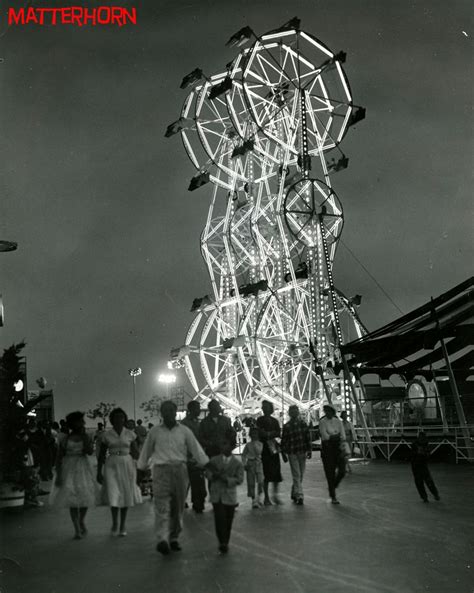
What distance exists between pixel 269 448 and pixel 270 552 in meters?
4.84

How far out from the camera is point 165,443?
7.95 metres

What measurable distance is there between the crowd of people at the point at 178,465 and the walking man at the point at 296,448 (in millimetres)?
17

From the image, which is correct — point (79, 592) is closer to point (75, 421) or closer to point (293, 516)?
point (75, 421)

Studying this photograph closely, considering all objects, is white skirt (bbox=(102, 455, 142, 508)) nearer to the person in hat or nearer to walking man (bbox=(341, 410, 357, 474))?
the person in hat

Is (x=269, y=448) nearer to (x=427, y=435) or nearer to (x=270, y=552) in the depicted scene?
(x=270, y=552)

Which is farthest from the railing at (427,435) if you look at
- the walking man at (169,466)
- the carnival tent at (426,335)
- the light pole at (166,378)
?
the light pole at (166,378)

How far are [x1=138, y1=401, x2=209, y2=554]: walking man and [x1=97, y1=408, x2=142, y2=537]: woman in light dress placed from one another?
4.32ft

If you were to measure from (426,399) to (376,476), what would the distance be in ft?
24.3

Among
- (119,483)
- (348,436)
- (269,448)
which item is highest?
(348,436)

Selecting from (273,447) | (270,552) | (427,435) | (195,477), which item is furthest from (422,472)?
(427,435)

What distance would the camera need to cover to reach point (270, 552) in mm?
7574

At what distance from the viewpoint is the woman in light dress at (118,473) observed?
909 cm

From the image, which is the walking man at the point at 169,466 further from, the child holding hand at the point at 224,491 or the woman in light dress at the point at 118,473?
the woman in light dress at the point at 118,473

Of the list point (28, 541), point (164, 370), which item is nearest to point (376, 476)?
point (28, 541)
